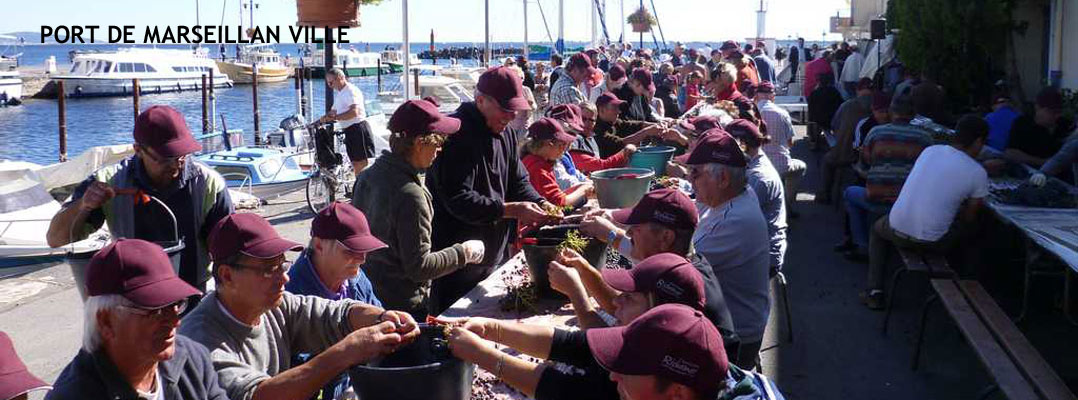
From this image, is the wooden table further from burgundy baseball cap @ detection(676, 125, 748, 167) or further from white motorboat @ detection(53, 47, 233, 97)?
white motorboat @ detection(53, 47, 233, 97)

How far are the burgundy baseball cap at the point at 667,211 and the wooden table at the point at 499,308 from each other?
547 mm

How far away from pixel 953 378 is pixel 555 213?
8.80 ft

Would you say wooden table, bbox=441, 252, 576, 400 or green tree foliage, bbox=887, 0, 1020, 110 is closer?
wooden table, bbox=441, 252, 576, 400

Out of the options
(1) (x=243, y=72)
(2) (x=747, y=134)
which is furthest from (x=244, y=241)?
(1) (x=243, y=72)

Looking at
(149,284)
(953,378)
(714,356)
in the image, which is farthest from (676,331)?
(953,378)

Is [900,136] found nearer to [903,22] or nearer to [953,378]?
[953,378]

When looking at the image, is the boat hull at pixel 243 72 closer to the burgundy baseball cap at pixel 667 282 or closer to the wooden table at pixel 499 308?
the wooden table at pixel 499 308

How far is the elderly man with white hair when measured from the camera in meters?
2.20

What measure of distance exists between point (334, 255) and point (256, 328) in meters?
0.50

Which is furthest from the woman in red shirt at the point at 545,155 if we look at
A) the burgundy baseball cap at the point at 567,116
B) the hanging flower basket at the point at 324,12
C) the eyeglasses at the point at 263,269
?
the hanging flower basket at the point at 324,12

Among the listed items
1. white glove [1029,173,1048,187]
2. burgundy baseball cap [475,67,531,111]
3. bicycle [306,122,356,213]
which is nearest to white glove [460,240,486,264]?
burgundy baseball cap [475,67,531,111]

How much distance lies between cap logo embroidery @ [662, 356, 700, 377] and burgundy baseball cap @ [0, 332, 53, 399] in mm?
1295

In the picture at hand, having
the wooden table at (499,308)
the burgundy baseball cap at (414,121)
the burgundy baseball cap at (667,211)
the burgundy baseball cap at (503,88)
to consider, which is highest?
the burgundy baseball cap at (503,88)

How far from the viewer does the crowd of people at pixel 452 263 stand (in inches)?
88.4
